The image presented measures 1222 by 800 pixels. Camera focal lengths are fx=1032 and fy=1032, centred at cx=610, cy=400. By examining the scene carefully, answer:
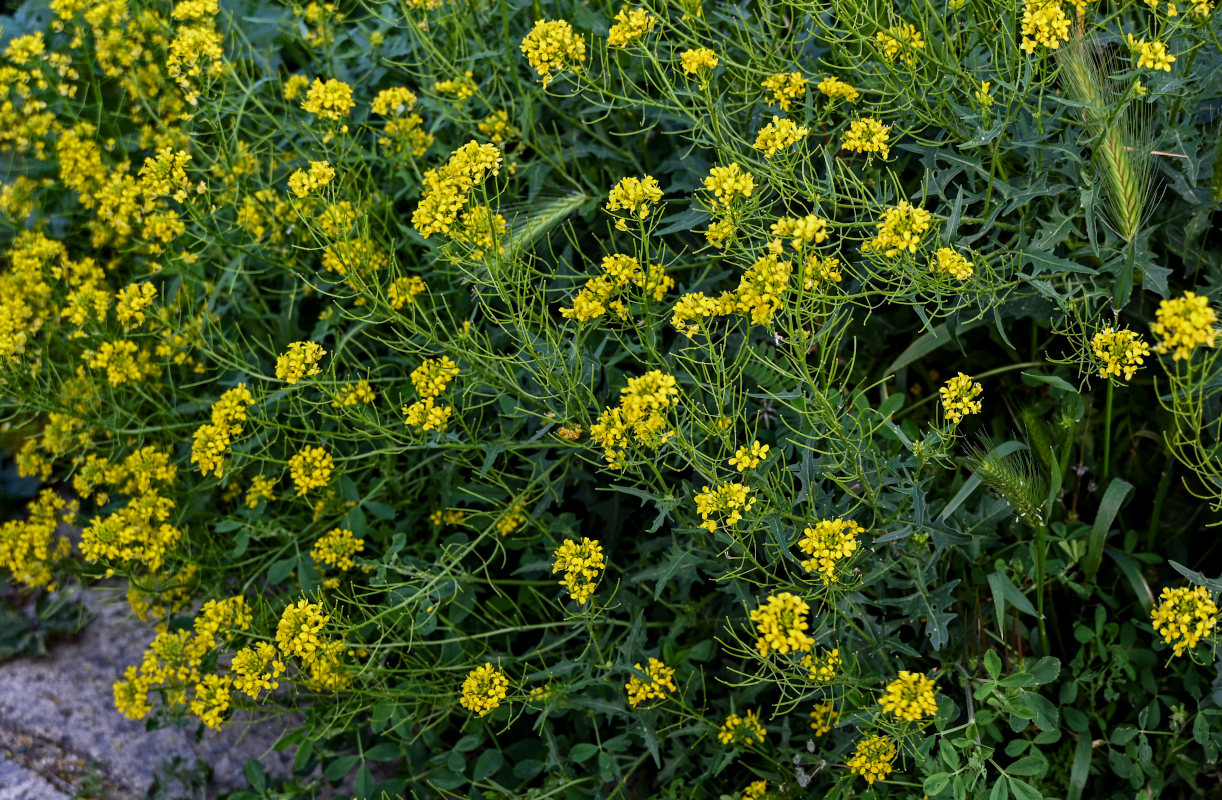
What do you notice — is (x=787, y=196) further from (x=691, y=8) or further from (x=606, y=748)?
(x=606, y=748)

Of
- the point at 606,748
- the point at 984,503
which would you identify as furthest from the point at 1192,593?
the point at 606,748

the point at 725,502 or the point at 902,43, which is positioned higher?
the point at 902,43

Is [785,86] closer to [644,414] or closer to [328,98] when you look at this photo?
[644,414]

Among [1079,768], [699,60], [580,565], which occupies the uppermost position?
[699,60]

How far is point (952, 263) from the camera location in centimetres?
210

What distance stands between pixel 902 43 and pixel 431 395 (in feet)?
4.36

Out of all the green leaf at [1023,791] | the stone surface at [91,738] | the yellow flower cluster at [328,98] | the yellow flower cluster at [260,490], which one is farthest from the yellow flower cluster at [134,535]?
the green leaf at [1023,791]

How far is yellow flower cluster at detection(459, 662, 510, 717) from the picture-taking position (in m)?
2.29

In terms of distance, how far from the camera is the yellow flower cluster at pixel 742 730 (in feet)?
7.90

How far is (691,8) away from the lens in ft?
8.46

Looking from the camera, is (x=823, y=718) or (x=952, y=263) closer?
(x=952, y=263)

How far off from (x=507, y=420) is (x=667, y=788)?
1076 mm

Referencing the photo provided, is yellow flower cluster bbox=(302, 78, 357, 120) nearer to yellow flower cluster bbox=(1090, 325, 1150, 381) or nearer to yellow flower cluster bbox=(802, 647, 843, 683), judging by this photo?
yellow flower cluster bbox=(802, 647, 843, 683)

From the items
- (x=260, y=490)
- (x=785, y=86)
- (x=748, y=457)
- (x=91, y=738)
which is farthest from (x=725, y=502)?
(x=91, y=738)
